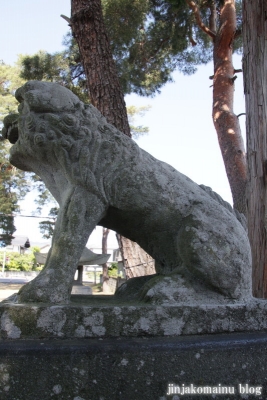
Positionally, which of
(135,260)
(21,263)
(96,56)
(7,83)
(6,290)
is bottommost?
(6,290)

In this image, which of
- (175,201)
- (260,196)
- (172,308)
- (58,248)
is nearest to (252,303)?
(172,308)

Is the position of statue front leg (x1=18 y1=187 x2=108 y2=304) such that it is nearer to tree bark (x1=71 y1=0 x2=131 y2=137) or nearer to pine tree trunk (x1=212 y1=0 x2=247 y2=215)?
tree bark (x1=71 y1=0 x2=131 y2=137)

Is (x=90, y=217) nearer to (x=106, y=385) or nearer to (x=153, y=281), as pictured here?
(x=153, y=281)

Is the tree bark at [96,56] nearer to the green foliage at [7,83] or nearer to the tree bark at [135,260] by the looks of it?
the tree bark at [135,260]

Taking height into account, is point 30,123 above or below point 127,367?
above

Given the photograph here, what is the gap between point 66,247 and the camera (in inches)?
66.5

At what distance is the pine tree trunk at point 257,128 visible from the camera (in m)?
3.74

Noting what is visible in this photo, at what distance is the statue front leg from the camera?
1599 mm

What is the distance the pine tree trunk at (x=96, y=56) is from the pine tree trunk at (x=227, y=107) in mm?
2148

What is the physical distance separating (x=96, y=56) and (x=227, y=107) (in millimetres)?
2780

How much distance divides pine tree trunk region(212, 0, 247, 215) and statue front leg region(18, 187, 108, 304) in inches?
164

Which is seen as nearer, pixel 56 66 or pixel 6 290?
pixel 56 66

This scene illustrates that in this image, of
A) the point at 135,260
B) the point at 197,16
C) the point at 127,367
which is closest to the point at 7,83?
the point at 197,16

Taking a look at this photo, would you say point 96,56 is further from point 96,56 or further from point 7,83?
point 7,83
